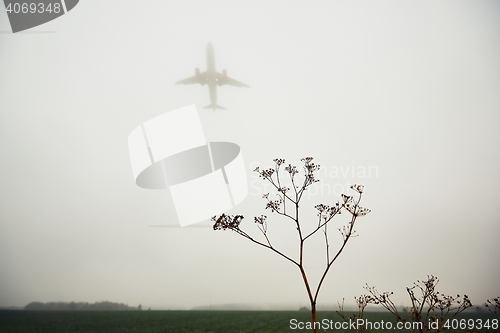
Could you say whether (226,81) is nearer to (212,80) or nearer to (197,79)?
(212,80)

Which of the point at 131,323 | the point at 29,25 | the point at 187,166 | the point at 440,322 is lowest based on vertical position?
the point at 131,323

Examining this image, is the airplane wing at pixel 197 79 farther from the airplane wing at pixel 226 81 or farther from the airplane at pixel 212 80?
the airplane wing at pixel 226 81

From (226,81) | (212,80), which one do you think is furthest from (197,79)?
(226,81)

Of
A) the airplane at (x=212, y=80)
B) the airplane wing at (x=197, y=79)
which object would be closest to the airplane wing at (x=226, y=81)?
the airplane at (x=212, y=80)

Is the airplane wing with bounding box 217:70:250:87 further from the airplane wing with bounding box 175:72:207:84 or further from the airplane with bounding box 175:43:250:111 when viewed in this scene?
the airplane wing with bounding box 175:72:207:84

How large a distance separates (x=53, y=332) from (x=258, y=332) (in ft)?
53.3

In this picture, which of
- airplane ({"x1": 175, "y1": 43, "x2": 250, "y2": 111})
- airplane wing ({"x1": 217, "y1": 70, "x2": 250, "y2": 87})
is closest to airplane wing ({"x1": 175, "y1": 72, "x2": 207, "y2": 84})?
airplane ({"x1": 175, "y1": 43, "x2": 250, "y2": 111})

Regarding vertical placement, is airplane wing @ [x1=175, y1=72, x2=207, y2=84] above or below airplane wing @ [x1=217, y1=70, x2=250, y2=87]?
below

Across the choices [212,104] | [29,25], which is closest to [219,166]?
[212,104]

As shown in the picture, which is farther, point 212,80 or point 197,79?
point 212,80

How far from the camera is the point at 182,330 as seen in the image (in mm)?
20281

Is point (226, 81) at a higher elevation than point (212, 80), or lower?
higher

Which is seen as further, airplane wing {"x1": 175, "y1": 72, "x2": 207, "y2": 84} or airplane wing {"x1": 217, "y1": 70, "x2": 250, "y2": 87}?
airplane wing {"x1": 217, "y1": 70, "x2": 250, "y2": 87}

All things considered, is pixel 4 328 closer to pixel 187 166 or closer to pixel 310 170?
pixel 187 166
